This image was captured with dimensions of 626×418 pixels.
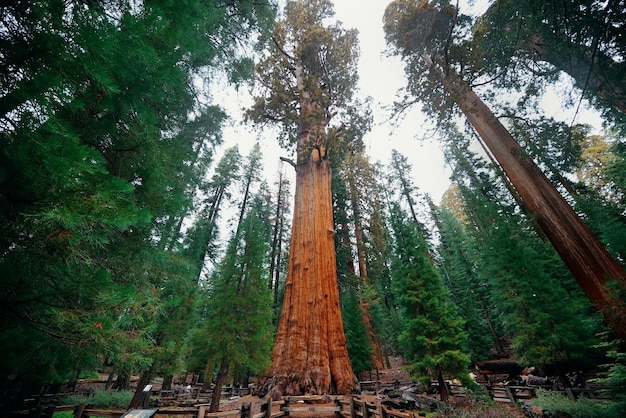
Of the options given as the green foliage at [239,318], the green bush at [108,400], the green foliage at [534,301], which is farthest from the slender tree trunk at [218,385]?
the green foliage at [534,301]

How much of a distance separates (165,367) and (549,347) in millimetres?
13886

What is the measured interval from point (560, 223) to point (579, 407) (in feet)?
13.3

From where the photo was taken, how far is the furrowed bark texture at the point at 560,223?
463 cm

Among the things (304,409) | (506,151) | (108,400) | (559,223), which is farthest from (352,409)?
(108,400)

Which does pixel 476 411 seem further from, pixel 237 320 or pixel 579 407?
pixel 237 320

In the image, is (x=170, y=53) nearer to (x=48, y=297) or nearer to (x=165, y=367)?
(x=48, y=297)

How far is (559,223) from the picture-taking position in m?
5.64

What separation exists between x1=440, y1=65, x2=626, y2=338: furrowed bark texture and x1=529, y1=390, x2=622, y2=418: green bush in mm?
1364

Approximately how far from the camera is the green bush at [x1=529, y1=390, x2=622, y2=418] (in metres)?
4.20

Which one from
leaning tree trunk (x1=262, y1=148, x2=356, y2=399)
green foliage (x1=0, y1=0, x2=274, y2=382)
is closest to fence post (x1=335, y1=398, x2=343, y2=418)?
leaning tree trunk (x1=262, y1=148, x2=356, y2=399)

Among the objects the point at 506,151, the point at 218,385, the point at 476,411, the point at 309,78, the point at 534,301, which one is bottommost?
the point at 476,411

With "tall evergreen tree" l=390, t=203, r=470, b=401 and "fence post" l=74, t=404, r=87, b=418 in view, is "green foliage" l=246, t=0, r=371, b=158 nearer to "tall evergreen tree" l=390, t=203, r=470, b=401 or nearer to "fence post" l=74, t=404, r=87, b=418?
"tall evergreen tree" l=390, t=203, r=470, b=401

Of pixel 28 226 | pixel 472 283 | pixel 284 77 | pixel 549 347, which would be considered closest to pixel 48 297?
pixel 28 226

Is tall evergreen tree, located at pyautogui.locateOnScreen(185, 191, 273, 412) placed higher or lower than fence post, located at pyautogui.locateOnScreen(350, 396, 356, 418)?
higher
